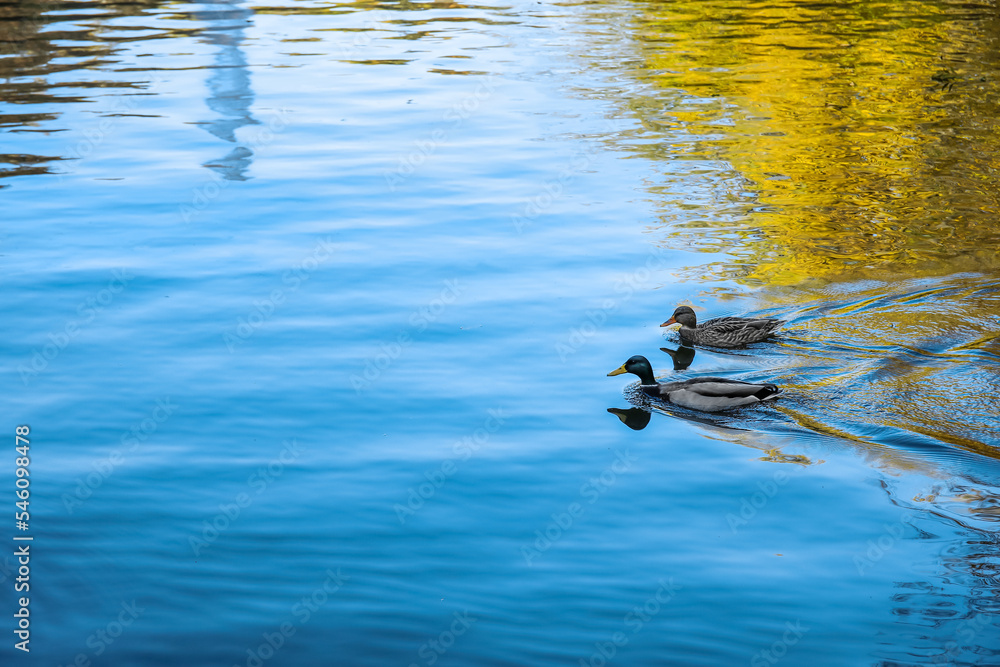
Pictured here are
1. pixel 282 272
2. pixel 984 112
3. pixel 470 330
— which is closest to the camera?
pixel 470 330

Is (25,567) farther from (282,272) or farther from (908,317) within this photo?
(908,317)

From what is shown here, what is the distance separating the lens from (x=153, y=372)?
8.99m

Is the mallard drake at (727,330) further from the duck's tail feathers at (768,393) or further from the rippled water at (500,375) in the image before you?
the duck's tail feathers at (768,393)

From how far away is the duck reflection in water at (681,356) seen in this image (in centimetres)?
948

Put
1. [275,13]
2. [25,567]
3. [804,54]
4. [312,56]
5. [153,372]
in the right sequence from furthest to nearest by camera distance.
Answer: [275,13] < [312,56] < [804,54] < [153,372] < [25,567]

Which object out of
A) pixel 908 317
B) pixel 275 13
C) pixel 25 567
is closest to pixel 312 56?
pixel 275 13

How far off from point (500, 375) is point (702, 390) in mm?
1675

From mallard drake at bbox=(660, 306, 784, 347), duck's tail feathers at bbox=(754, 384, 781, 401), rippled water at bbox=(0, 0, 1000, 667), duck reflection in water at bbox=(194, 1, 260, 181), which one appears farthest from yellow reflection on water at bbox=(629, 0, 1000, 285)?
duck reflection in water at bbox=(194, 1, 260, 181)

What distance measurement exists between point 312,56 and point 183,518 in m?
18.0

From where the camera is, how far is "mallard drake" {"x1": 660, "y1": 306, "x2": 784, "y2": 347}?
9352mm

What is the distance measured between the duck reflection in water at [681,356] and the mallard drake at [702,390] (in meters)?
0.59

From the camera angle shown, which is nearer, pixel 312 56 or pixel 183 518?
pixel 183 518

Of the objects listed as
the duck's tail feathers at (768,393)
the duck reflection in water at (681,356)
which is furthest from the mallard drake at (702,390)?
the duck reflection in water at (681,356)

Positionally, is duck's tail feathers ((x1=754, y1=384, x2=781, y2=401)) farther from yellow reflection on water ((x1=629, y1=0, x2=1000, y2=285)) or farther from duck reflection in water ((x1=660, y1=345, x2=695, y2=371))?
yellow reflection on water ((x1=629, y1=0, x2=1000, y2=285))
